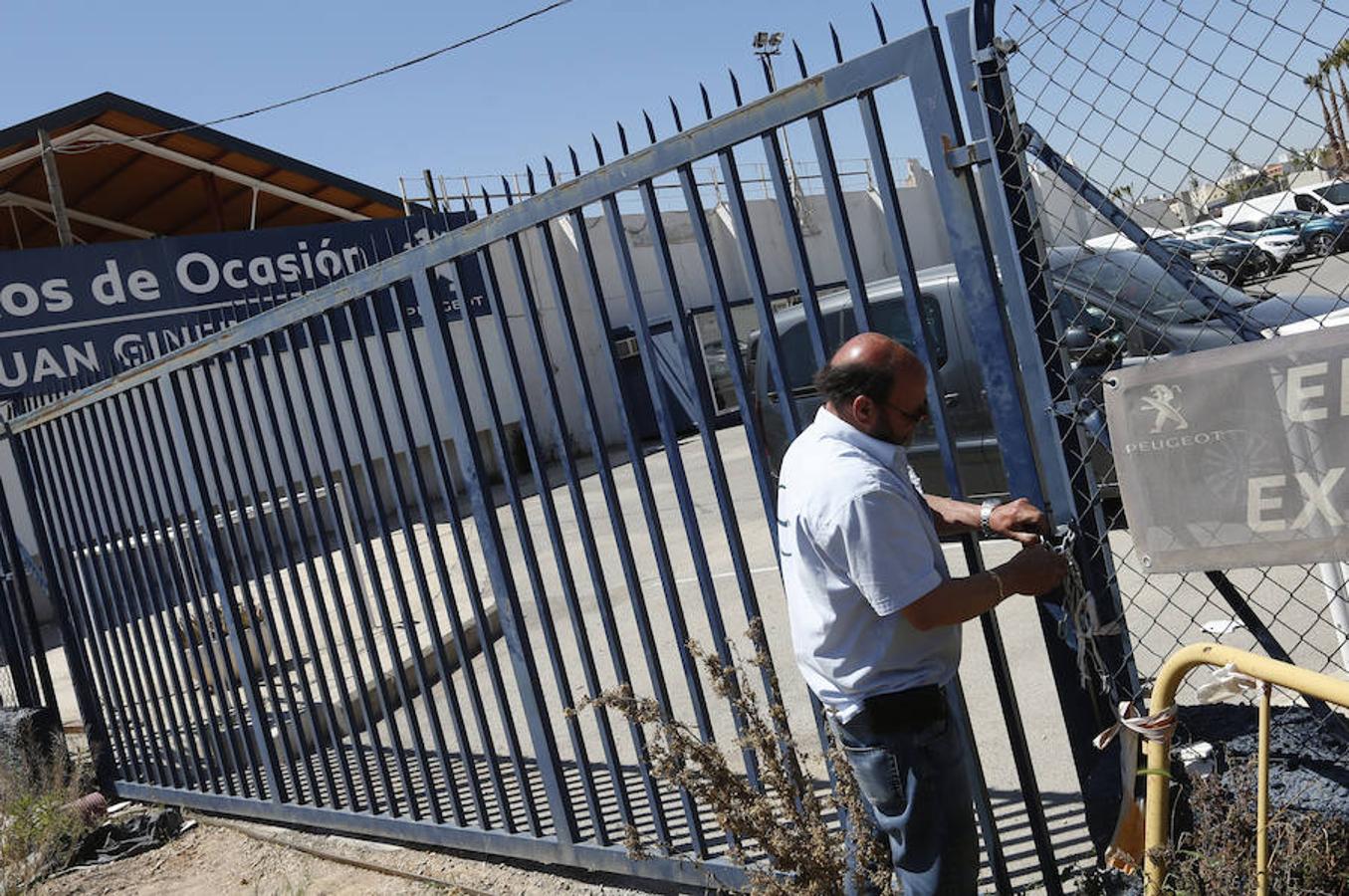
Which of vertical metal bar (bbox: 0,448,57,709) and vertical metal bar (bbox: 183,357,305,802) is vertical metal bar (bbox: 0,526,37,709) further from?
vertical metal bar (bbox: 183,357,305,802)

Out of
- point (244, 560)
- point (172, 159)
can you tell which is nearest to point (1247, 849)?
point (244, 560)

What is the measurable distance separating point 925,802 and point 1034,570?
60cm

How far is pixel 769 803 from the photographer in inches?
120

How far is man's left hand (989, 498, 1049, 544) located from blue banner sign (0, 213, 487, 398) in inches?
476

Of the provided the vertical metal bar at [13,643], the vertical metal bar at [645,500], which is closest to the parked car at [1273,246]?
the vertical metal bar at [645,500]

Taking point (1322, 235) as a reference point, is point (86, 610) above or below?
below

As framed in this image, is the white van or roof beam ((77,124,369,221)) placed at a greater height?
roof beam ((77,124,369,221))

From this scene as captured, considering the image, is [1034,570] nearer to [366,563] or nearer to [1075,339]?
[1075,339]

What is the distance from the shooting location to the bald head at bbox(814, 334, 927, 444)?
102 inches

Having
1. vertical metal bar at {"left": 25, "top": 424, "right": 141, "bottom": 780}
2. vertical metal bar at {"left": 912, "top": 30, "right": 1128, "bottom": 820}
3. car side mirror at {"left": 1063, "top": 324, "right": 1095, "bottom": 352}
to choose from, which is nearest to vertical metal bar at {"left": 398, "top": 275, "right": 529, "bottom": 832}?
vertical metal bar at {"left": 912, "top": 30, "right": 1128, "bottom": 820}

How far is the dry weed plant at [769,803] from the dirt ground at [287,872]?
1159mm

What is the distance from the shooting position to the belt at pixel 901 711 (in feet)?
8.88

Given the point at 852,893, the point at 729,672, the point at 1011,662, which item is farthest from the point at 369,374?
the point at 1011,662

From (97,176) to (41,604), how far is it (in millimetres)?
10287
